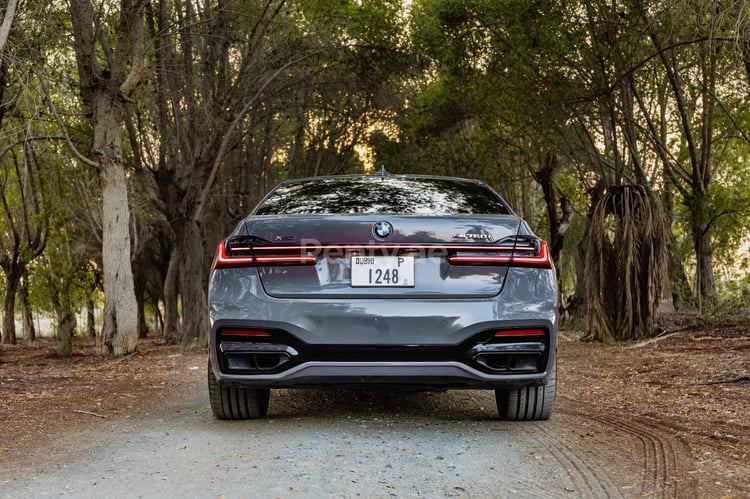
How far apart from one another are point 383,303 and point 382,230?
41 centimetres

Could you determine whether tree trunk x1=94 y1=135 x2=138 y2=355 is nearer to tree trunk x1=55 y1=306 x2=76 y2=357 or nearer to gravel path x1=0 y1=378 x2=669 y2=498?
gravel path x1=0 y1=378 x2=669 y2=498

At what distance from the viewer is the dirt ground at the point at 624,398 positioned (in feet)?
14.3

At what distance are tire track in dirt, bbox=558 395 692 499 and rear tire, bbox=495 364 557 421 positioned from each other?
1.34ft

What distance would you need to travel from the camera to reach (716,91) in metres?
19.8

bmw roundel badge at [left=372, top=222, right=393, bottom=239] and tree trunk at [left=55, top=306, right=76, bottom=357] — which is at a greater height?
bmw roundel badge at [left=372, top=222, right=393, bottom=239]

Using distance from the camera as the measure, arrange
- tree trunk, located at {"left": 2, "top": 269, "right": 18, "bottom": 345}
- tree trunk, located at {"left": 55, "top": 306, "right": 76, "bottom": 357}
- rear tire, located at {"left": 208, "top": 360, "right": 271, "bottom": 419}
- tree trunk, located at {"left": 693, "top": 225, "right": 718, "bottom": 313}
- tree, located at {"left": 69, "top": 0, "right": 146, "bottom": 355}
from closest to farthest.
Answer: rear tire, located at {"left": 208, "top": 360, "right": 271, "bottom": 419}, tree, located at {"left": 69, "top": 0, "right": 146, "bottom": 355}, tree trunk, located at {"left": 693, "top": 225, "right": 718, "bottom": 313}, tree trunk, located at {"left": 55, "top": 306, "right": 76, "bottom": 357}, tree trunk, located at {"left": 2, "top": 269, "right": 18, "bottom": 345}

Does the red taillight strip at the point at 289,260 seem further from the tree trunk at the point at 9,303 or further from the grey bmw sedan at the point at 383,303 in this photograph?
the tree trunk at the point at 9,303

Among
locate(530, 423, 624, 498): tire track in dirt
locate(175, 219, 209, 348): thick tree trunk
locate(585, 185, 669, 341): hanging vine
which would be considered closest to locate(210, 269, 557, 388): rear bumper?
locate(530, 423, 624, 498): tire track in dirt

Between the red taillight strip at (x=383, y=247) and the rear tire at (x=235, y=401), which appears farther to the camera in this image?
the rear tire at (x=235, y=401)

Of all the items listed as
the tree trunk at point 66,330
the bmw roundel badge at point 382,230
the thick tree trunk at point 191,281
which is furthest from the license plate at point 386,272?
the tree trunk at point 66,330

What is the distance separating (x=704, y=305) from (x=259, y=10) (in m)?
10.9

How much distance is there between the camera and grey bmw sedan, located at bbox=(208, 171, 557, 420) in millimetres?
4551

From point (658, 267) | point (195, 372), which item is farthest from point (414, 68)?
point (195, 372)

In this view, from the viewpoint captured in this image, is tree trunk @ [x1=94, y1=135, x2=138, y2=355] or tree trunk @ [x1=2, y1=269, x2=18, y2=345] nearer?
tree trunk @ [x1=94, y1=135, x2=138, y2=355]
